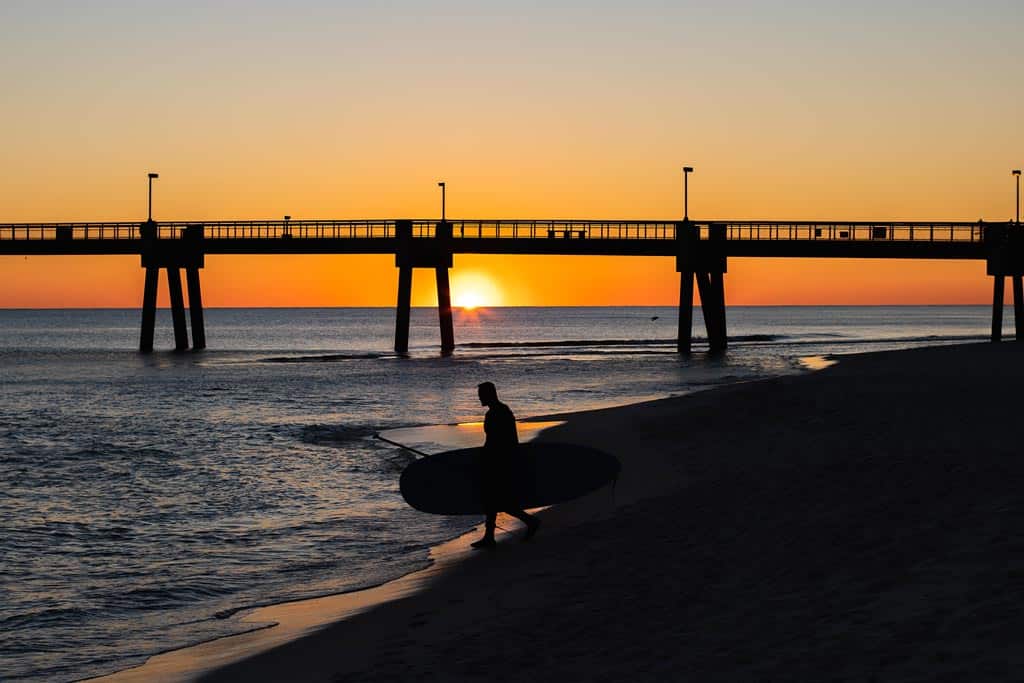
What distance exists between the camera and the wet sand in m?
8.13

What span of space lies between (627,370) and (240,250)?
91.9 ft

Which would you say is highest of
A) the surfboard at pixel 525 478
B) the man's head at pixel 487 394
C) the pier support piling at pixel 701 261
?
the pier support piling at pixel 701 261

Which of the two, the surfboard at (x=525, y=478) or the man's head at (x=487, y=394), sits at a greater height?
the man's head at (x=487, y=394)

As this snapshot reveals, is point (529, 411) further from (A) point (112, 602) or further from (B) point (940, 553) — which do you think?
(B) point (940, 553)

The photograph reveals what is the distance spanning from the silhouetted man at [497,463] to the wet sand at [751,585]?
0.48 metres

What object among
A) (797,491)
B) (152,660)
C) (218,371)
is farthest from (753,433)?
(218,371)

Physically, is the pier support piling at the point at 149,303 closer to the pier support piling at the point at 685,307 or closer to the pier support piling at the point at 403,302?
the pier support piling at the point at 403,302

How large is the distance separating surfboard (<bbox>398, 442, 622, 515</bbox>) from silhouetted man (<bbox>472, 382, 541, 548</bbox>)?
0.61 meters

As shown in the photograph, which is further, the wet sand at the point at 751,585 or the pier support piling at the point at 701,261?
the pier support piling at the point at 701,261

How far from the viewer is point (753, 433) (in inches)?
870

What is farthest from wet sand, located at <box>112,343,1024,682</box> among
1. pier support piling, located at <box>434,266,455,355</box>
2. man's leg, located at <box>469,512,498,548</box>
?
pier support piling, located at <box>434,266,455,355</box>

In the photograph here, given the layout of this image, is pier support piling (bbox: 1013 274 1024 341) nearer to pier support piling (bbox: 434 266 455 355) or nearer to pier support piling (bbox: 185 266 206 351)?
pier support piling (bbox: 434 266 455 355)

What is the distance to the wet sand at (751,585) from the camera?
8.13 meters

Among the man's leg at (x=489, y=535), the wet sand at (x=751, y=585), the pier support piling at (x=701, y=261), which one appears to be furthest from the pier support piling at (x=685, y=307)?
the man's leg at (x=489, y=535)
